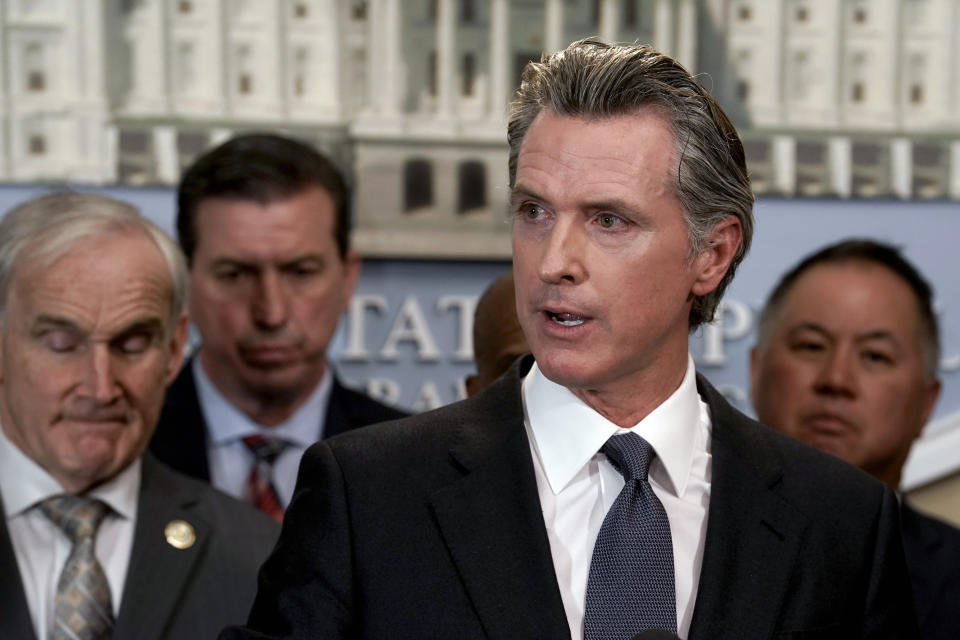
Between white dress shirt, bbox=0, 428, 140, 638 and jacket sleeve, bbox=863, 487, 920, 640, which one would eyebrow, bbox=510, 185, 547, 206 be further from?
white dress shirt, bbox=0, 428, 140, 638

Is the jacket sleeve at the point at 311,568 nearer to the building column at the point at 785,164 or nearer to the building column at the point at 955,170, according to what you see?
the building column at the point at 785,164

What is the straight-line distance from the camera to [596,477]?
1.80m

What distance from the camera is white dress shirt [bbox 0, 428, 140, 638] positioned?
2443 mm

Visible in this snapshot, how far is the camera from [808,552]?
1819 millimetres

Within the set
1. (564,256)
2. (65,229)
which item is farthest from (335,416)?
(564,256)

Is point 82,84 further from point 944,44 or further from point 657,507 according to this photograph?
point 657,507

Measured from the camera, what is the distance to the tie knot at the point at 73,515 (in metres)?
2.47

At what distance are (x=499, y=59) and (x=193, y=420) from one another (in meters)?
1.56

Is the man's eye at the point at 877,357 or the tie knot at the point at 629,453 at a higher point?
the tie knot at the point at 629,453

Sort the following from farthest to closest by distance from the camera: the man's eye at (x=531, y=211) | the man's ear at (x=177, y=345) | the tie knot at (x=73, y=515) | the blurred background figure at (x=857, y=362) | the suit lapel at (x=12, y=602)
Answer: the blurred background figure at (x=857, y=362)
the man's ear at (x=177, y=345)
the tie knot at (x=73, y=515)
the suit lapel at (x=12, y=602)
the man's eye at (x=531, y=211)

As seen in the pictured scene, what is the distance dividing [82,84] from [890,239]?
2.32m

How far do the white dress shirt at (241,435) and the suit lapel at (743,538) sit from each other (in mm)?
1551

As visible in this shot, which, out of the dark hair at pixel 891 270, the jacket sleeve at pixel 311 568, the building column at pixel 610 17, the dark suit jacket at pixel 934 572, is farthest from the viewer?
the building column at pixel 610 17

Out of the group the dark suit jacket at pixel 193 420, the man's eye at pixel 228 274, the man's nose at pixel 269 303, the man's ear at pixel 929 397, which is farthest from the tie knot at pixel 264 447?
the man's ear at pixel 929 397
